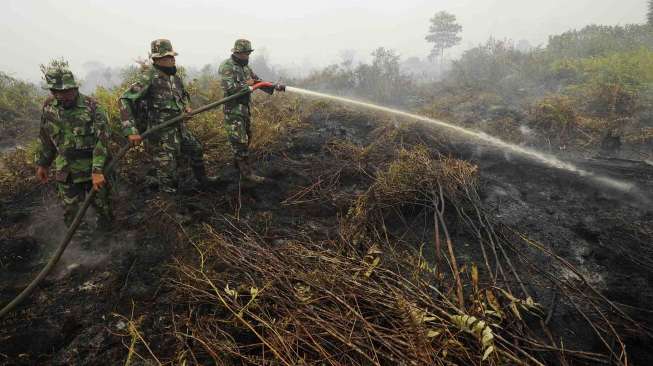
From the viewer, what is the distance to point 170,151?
3.67 metres

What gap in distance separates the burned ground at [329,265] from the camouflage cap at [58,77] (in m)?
1.49

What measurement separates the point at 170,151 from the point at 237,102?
107cm

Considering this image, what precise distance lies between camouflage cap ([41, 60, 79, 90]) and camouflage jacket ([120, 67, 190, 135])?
548 millimetres

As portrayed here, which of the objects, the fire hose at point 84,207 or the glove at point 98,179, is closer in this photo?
the fire hose at point 84,207

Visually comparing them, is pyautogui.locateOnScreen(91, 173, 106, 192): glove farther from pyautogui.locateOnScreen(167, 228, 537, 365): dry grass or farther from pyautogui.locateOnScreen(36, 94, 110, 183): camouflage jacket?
pyautogui.locateOnScreen(167, 228, 537, 365): dry grass

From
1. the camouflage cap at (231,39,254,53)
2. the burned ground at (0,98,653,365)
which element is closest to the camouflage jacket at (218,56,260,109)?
the camouflage cap at (231,39,254,53)

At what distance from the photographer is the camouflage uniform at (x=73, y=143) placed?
2.92 metres

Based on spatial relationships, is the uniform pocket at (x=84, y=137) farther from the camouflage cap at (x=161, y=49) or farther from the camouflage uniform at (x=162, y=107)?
the camouflage cap at (x=161, y=49)

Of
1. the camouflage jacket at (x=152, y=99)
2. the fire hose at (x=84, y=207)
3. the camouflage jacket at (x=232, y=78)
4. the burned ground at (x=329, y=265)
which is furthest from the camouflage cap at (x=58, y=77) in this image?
the camouflage jacket at (x=232, y=78)

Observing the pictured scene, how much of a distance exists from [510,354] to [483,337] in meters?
0.19

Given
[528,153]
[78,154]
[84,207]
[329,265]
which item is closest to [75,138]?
[78,154]

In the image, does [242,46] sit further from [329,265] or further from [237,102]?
[329,265]

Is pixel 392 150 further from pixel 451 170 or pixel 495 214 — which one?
pixel 495 214

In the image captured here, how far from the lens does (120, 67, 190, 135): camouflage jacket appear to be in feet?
→ 11.1
